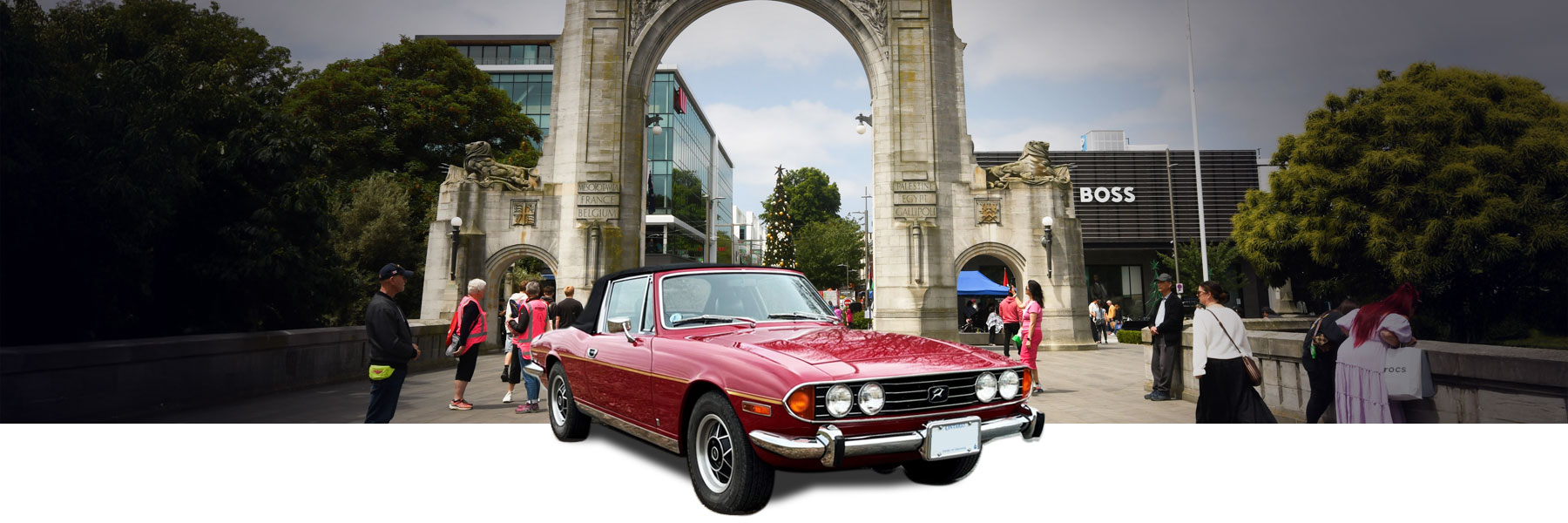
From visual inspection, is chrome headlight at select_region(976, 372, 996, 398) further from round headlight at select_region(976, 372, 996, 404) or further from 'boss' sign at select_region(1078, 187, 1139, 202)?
'boss' sign at select_region(1078, 187, 1139, 202)

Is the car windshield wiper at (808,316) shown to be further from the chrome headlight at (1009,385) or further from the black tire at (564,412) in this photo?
the black tire at (564,412)

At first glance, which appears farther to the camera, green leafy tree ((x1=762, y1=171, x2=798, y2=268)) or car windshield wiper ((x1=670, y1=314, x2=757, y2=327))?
green leafy tree ((x1=762, y1=171, x2=798, y2=268))

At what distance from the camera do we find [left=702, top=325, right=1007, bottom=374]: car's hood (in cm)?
348

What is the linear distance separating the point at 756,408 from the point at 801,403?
10.0 inches

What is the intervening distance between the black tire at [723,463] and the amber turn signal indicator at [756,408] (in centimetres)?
10

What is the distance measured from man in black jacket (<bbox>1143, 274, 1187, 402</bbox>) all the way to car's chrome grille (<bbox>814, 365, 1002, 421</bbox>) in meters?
6.05

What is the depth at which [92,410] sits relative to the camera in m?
6.85

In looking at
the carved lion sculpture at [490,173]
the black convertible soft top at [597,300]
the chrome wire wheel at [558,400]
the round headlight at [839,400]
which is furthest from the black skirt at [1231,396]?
the carved lion sculpture at [490,173]

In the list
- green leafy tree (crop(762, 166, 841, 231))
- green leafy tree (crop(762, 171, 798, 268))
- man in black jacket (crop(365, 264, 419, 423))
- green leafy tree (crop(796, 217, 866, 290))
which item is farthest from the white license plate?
green leafy tree (crop(762, 166, 841, 231))

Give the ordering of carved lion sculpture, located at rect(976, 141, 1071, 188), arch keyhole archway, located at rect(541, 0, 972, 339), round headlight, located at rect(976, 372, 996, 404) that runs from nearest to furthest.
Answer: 1. round headlight, located at rect(976, 372, 996, 404)
2. arch keyhole archway, located at rect(541, 0, 972, 339)
3. carved lion sculpture, located at rect(976, 141, 1071, 188)

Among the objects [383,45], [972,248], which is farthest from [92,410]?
[383,45]

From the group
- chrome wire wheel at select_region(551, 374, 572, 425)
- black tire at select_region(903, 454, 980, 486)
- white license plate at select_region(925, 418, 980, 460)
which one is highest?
white license plate at select_region(925, 418, 980, 460)

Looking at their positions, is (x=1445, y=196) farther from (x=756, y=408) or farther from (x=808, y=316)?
(x=756, y=408)

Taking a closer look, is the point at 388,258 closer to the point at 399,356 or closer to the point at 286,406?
the point at 286,406
